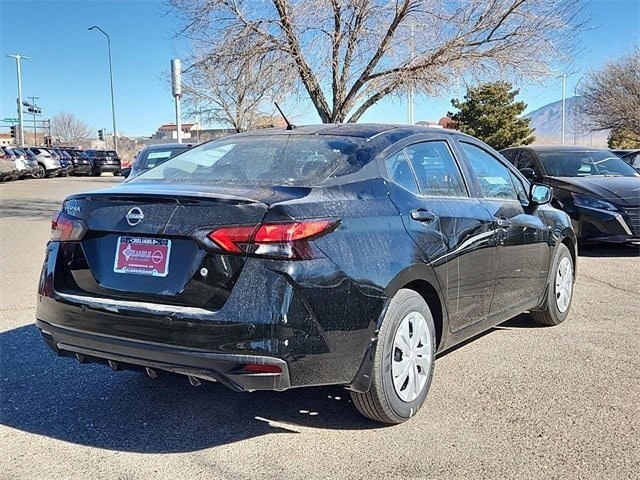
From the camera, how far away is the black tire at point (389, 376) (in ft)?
10.7

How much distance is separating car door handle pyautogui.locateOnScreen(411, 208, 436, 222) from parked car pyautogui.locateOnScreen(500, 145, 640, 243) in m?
5.49

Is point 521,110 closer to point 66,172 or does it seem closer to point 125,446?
point 66,172

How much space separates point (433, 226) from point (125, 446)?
2066 mm

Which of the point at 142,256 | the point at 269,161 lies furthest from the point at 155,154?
the point at 142,256

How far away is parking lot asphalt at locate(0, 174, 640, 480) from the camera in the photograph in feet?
10.0

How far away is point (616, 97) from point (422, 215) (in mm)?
38980

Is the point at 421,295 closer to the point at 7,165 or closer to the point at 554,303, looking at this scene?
the point at 554,303

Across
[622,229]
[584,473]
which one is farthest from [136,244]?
[622,229]

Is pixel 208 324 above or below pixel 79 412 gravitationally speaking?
above

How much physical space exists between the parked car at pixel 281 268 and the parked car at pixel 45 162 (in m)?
34.1

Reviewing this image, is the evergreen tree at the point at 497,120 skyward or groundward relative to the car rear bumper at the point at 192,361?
skyward

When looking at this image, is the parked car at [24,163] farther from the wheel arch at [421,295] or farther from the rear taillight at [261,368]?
the rear taillight at [261,368]

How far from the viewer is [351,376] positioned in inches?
125

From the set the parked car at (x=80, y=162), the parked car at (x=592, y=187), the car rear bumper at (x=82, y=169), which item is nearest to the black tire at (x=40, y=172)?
the parked car at (x=80, y=162)
